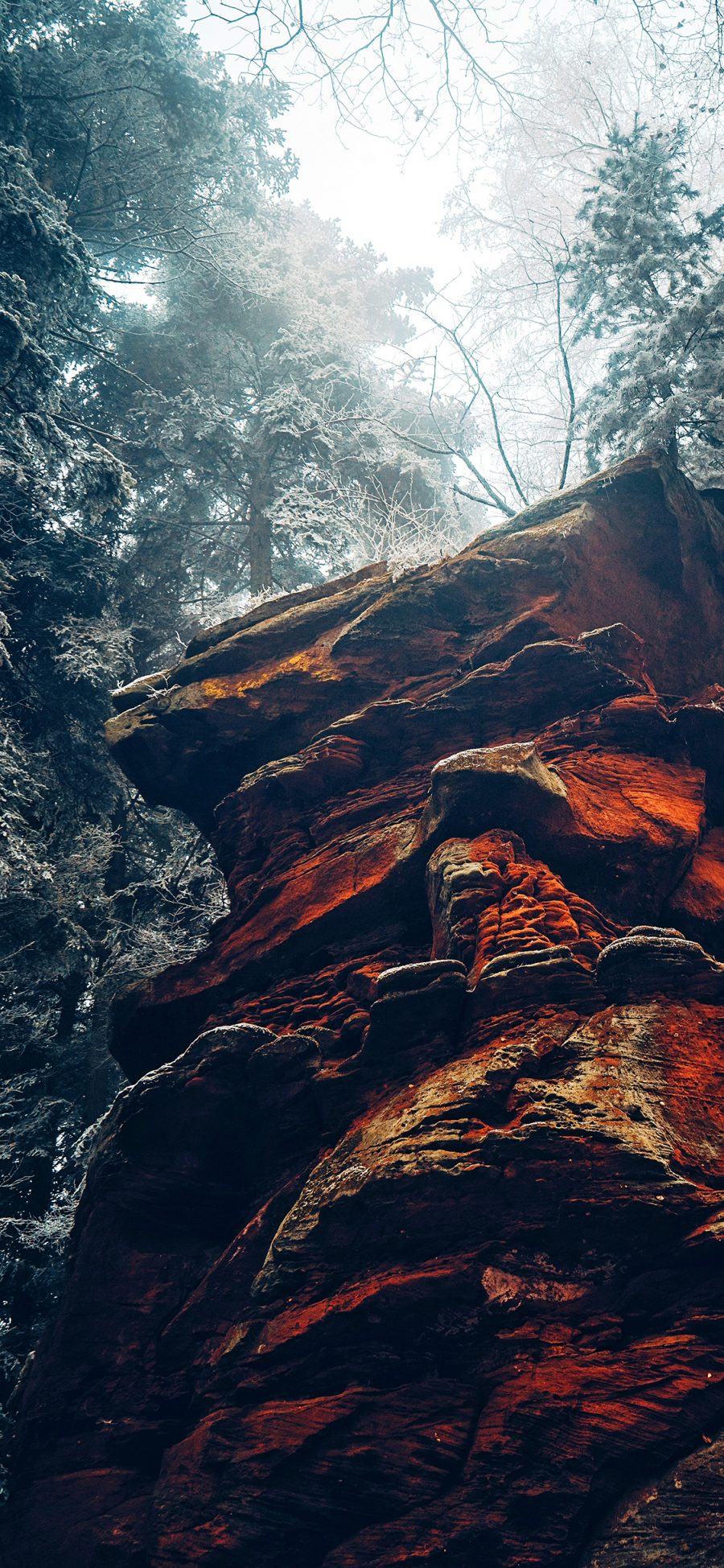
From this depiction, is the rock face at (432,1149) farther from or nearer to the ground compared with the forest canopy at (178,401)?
nearer to the ground

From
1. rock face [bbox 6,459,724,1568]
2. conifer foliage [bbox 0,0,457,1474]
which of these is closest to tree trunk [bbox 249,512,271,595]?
conifer foliage [bbox 0,0,457,1474]

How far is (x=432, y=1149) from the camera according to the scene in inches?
129

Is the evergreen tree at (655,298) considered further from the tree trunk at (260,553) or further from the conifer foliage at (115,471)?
the tree trunk at (260,553)

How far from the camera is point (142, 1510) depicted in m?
3.60

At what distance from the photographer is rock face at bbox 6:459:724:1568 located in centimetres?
287

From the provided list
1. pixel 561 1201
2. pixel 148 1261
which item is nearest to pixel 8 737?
pixel 148 1261

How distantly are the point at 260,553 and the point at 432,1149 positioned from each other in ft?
38.8

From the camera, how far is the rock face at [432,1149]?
2.87 metres

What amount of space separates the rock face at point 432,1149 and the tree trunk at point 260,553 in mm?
6568

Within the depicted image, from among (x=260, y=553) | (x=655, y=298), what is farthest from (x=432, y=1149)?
(x=260, y=553)

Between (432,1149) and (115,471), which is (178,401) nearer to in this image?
Answer: (115,471)

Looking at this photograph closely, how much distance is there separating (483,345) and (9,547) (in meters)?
8.15

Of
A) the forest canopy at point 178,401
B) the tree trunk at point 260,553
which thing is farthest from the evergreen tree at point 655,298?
the tree trunk at point 260,553

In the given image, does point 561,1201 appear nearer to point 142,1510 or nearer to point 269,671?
point 142,1510
